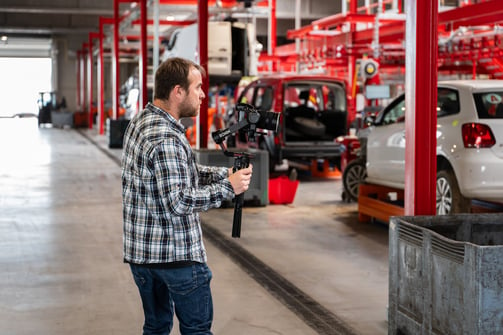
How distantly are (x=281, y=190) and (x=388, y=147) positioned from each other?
2.20 m

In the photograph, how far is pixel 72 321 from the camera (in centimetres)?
513

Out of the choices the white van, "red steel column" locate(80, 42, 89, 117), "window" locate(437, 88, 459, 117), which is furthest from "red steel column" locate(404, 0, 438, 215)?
"red steel column" locate(80, 42, 89, 117)

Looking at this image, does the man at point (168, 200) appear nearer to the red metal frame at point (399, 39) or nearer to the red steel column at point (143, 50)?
the red metal frame at point (399, 39)

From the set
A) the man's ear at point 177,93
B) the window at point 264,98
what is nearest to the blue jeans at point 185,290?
the man's ear at point 177,93

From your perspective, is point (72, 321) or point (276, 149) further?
point (276, 149)

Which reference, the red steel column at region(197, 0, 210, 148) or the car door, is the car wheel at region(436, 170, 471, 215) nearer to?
the car door

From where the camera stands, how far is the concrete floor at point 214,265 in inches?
203

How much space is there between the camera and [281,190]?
10.8 meters

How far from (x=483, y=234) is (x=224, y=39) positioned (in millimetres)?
13284

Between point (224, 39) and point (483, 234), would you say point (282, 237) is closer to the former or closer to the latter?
point (483, 234)

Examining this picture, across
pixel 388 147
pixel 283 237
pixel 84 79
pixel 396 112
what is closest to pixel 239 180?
pixel 283 237

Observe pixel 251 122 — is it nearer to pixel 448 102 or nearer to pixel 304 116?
pixel 448 102

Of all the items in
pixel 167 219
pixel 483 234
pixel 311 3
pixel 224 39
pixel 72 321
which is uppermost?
pixel 311 3

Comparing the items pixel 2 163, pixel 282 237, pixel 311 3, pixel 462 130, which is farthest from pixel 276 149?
pixel 311 3
